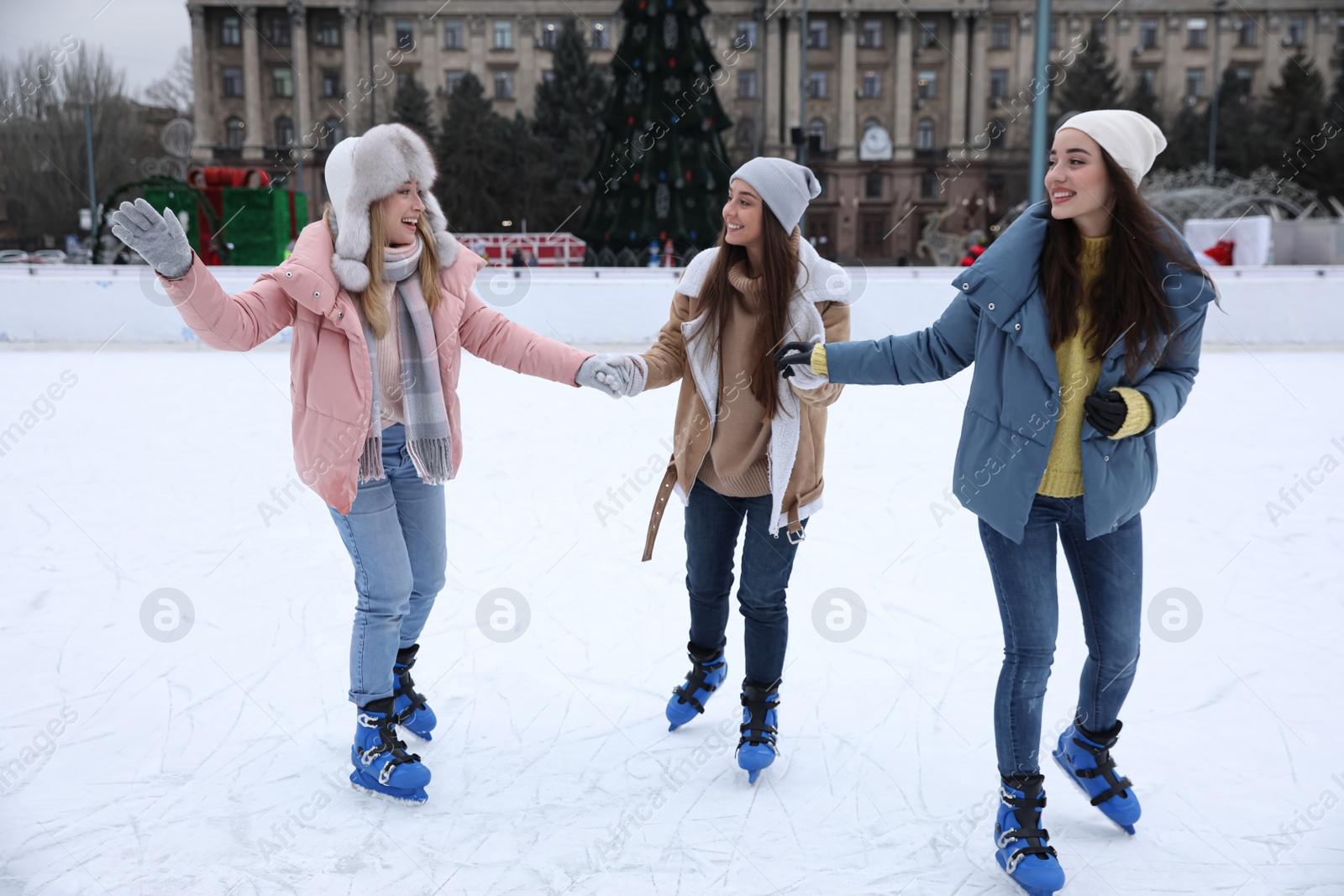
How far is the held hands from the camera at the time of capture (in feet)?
9.39

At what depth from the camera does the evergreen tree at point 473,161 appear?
39.8 meters

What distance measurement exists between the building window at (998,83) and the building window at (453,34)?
24034 mm

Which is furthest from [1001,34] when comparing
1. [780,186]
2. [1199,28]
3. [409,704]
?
[409,704]

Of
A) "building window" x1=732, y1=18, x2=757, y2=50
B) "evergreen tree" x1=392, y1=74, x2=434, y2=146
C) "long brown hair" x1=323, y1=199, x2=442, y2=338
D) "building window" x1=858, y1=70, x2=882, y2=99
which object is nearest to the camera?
"long brown hair" x1=323, y1=199, x2=442, y2=338

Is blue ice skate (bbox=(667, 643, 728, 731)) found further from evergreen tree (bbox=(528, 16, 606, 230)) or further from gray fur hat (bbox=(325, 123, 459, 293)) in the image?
evergreen tree (bbox=(528, 16, 606, 230))

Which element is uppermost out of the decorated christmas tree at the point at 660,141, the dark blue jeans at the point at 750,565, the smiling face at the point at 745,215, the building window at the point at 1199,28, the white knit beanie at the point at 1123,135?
the building window at the point at 1199,28

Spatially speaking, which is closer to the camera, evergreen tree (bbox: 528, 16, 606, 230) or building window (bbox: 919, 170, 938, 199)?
evergreen tree (bbox: 528, 16, 606, 230)

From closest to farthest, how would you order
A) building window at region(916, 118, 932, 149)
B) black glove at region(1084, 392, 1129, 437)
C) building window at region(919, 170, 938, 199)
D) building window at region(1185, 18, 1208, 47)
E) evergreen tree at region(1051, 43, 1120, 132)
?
black glove at region(1084, 392, 1129, 437) < evergreen tree at region(1051, 43, 1120, 132) < building window at region(919, 170, 938, 199) < building window at region(916, 118, 932, 149) < building window at region(1185, 18, 1208, 47)

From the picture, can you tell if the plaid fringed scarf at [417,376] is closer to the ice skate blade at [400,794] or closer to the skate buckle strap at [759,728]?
the ice skate blade at [400,794]

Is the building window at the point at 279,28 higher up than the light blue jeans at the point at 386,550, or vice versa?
the building window at the point at 279,28

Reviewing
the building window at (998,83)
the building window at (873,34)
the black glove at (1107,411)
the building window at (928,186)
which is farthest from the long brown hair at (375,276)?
the building window at (998,83)

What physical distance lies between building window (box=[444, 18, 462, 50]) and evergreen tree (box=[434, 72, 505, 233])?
588cm

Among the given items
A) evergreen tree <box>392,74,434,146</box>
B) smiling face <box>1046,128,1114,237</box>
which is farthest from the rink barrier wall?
evergreen tree <box>392,74,434,146</box>

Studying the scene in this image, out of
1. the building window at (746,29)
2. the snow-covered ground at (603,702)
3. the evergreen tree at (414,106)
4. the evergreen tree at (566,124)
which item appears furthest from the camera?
the building window at (746,29)
